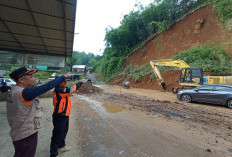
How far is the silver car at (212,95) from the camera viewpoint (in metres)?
6.20

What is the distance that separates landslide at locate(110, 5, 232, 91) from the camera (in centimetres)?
1477

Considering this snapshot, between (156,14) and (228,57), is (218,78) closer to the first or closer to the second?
(228,57)

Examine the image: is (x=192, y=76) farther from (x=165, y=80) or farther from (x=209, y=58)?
(x=209, y=58)

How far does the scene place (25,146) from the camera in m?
1.57

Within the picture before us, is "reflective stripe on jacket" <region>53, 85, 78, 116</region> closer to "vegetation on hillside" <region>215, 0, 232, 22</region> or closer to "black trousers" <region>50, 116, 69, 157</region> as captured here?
"black trousers" <region>50, 116, 69, 157</region>

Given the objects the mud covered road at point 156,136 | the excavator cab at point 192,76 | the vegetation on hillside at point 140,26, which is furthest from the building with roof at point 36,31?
the vegetation on hillside at point 140,26

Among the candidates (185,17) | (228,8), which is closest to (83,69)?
(185,17)

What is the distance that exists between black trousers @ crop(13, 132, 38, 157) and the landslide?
13.6 meters

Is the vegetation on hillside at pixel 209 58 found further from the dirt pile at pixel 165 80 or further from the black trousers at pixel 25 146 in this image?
the black trousers at pixel 25 146

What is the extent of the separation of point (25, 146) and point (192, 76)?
450 inches

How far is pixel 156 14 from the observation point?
2370 cm

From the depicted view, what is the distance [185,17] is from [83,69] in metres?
43.6

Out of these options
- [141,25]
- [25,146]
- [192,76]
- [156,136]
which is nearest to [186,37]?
[141,25]

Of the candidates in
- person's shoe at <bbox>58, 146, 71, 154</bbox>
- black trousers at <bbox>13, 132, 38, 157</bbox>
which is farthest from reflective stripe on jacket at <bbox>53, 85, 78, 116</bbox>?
person's shoe at <bbox>58, 146, 71, 154</bbox>
